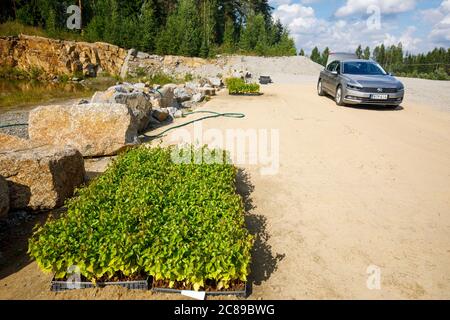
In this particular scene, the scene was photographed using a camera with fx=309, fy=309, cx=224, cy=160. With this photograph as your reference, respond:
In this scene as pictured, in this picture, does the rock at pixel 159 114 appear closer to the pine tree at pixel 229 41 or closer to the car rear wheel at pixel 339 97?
the car rear wheel at pixel 339 97

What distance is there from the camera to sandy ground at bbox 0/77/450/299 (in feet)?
10.2

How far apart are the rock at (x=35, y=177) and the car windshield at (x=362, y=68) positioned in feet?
36.8

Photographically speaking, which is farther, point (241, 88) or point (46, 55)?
point (46, 55)

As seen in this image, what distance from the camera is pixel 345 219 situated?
4297 mm

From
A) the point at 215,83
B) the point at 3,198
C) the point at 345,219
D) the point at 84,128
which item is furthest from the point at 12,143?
the point at 215,83

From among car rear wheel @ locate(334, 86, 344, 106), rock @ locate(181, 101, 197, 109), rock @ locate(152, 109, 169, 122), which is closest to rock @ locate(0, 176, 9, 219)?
Result: rock @ locate(152, 109, 169, 122)

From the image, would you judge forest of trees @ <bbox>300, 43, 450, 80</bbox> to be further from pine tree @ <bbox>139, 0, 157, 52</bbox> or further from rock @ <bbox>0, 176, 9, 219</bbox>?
rock @ <bbox>0, 176, 9, 219</bbox>

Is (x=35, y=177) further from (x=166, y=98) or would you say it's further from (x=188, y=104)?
(x=188, y=104)

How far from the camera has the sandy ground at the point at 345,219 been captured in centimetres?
312

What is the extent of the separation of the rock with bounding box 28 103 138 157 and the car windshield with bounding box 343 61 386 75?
9.50m

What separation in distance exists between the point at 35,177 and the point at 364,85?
34.7 feet

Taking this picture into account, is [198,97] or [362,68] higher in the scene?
[362,68]

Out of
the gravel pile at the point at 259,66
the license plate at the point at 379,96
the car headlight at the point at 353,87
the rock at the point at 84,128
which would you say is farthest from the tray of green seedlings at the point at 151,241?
the gravel pile at the point at 259,66
